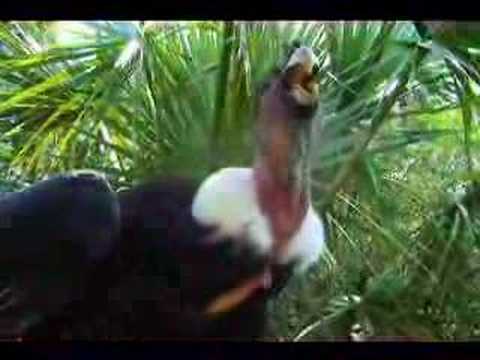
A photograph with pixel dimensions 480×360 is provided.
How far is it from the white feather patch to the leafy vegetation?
0.04m

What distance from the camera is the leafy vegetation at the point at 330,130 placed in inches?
83.7

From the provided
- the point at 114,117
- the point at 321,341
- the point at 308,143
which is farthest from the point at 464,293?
the point at 114,117

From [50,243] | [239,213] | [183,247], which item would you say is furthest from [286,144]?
[50,243]

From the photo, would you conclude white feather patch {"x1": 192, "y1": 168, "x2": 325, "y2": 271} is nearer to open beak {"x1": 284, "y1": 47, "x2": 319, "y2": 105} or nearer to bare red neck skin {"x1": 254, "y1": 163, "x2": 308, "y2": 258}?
bare red neck skin {"x1": 254, "y1": 163, "x2": 308, "y2": 258}

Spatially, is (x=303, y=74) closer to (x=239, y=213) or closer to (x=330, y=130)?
(x=330, y=130)

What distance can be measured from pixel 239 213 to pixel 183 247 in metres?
0.18

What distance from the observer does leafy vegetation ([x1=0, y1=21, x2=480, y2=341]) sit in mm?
2127

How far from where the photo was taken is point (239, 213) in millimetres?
2170

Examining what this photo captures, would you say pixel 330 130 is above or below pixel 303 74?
below

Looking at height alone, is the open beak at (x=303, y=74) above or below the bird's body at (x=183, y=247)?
above

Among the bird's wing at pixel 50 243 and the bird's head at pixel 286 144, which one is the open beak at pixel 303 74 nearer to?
the bird's head at pixel 286 144

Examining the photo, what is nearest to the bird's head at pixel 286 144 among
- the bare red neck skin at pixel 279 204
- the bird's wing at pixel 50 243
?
the bare red neck skin at pixel 279 204

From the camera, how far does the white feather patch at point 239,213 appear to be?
216 cm

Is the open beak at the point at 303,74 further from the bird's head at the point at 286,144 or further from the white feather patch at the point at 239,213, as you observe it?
the white feather patch at the point at 239,213
